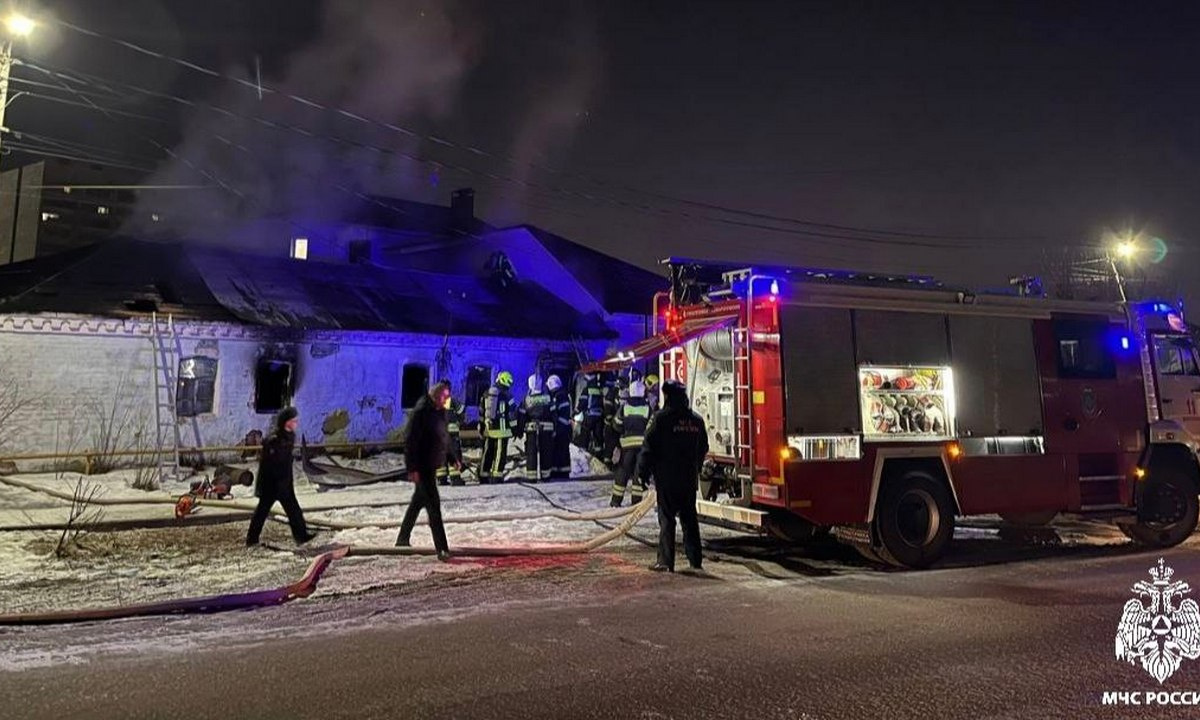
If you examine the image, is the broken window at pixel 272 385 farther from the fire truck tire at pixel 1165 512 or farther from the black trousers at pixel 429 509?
the fire truck tire at pixel 1165 512

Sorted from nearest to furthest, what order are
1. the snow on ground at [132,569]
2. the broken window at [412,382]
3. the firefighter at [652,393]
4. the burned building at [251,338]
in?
the snow on ground at [132,569] → the firefighter at [652,393] → the burned building at [251,338] → the broken window at [412,382]

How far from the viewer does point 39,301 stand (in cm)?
1389

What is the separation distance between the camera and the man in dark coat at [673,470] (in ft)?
22.9

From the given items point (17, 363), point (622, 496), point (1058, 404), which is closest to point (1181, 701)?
point (1058, 404)

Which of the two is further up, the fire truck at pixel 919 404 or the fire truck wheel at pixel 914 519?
the fire truck at pixel 919 404

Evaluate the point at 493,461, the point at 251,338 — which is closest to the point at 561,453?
the point at 493,461

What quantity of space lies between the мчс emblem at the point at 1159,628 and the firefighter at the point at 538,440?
9446 millimetres

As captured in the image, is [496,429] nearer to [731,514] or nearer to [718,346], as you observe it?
[718,346]

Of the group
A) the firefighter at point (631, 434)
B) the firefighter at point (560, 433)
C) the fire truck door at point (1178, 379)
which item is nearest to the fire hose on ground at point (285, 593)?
the firefighter at point (631, 434)

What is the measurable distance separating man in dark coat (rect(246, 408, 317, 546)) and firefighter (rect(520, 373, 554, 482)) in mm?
6045

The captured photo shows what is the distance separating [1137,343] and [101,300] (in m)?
17.5

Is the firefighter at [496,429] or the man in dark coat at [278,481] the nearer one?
the man in dark coat at [278,481]

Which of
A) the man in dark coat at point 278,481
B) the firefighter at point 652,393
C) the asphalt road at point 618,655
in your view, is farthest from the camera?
the firefighter at point 652,393

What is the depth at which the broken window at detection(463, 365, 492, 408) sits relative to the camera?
19.7 m
